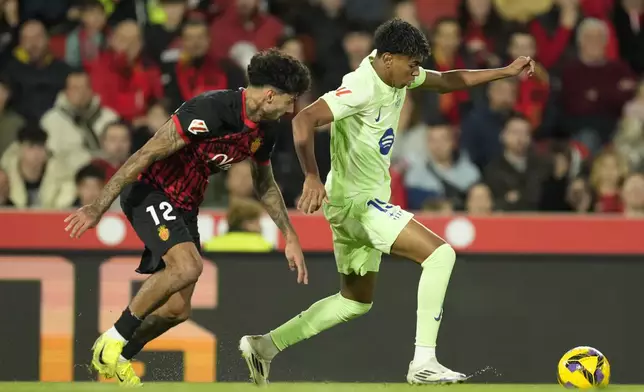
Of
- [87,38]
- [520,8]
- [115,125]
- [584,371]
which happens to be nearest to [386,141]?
[584,371]

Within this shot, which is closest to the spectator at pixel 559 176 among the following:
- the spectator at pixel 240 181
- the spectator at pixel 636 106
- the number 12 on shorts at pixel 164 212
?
the spectator at pixel 636 106

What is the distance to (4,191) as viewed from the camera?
10.6m

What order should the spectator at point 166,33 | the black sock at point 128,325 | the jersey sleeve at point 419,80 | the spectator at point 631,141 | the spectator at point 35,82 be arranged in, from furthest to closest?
the spectator at point 166,33
the spectator at point 631,141
the spectator at point 35,82
the jersey sleeve at point 419,80
the black sock at point 128,325

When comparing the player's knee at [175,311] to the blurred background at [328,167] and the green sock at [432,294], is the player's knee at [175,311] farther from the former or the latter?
the blurred background at [328,167]

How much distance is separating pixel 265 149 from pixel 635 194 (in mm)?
4610

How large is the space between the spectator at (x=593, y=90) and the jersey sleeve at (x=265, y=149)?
5648 mm

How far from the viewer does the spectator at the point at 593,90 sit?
12.2 meters

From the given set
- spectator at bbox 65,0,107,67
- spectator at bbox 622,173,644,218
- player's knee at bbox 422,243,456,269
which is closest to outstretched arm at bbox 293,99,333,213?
player's knee at bbox 422,243,456,269

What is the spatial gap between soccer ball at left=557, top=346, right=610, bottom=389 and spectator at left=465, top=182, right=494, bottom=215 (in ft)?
11.6

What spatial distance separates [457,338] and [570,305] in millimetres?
830

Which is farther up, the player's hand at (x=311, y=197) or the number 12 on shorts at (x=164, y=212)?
the player's hand at (x=311, y=197)

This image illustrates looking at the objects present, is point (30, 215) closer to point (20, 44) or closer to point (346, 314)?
point (346, 314)

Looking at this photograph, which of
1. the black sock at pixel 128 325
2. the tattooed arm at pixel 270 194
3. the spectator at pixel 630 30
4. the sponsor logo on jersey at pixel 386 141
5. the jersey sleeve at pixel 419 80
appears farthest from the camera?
the spectator at pixel 630 30

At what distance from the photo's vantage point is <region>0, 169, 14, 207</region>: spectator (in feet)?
34.8
